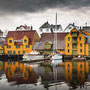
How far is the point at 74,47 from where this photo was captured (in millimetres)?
80750

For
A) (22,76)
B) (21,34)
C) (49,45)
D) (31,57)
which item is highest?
(21,34)

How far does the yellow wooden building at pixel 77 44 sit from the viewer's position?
7925cm

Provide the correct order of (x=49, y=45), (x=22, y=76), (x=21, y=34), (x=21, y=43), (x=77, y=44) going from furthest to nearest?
1. (x=21, y=34)
2. (x=21, y=43)
3. (x=49, y=45)
4. (x=77, y=44)
5. (x=22, y=76)

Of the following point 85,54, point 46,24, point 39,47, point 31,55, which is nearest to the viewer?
point 31,55

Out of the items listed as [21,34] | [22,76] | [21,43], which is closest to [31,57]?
[21,43]

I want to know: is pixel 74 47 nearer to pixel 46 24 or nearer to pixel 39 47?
pixel 39 47

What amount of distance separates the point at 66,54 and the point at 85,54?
818cm

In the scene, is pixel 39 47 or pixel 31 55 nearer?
pixel 31 55

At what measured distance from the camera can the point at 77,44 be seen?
8069cm

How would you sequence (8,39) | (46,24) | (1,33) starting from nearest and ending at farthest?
(8,39), (46,24), (1,33)

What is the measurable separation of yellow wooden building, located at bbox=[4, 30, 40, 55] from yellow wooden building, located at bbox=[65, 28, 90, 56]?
17.8 meters

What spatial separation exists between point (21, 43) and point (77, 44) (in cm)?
2699

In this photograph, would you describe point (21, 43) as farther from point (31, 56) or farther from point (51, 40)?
point (31, 56)

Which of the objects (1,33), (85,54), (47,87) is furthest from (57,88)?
(1,33)
